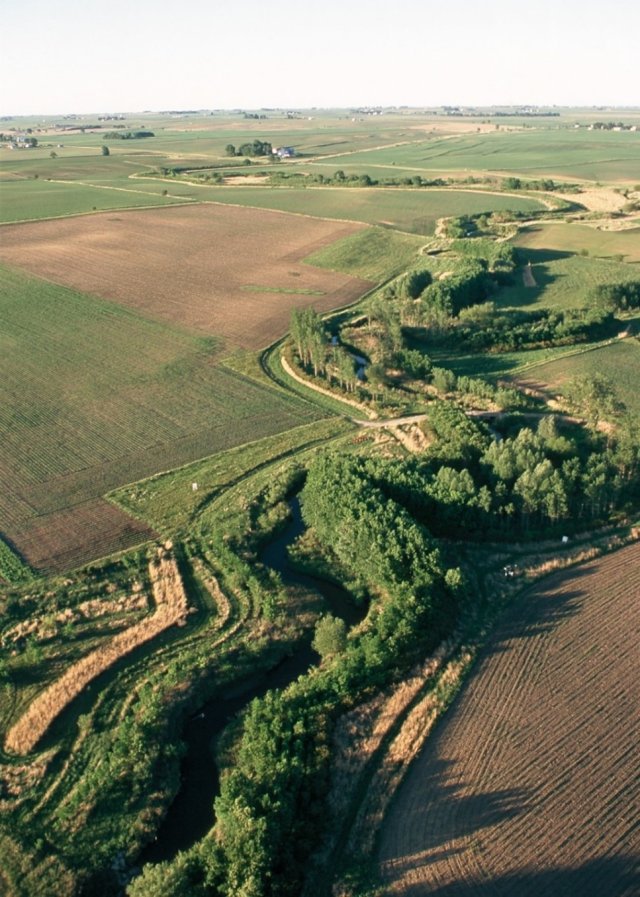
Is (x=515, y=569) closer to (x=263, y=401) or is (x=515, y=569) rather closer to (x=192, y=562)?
(x=192, y=562)

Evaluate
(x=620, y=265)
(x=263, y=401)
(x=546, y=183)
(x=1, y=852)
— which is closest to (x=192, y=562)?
(x=1, y=852)

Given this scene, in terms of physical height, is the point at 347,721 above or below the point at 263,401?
below

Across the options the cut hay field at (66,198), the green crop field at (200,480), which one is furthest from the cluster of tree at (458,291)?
the cut hay field at (66,198)

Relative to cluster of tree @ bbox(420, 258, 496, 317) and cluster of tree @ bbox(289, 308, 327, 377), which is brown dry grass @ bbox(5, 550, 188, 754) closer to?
cluster of tree @ bbox(289, 308, 327, 377)

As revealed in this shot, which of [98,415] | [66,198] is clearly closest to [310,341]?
[98,415]

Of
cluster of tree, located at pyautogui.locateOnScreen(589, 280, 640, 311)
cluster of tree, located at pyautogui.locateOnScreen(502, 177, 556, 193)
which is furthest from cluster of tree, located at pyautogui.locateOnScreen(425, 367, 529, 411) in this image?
cluster of tree, located at pyautogui.locateOnScreen(502, 177, 556, 193)

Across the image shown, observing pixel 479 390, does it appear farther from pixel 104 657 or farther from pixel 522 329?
pixel 104 657

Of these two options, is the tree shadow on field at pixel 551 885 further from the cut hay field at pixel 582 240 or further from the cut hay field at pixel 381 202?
the cut hay field at pixel 381 202
